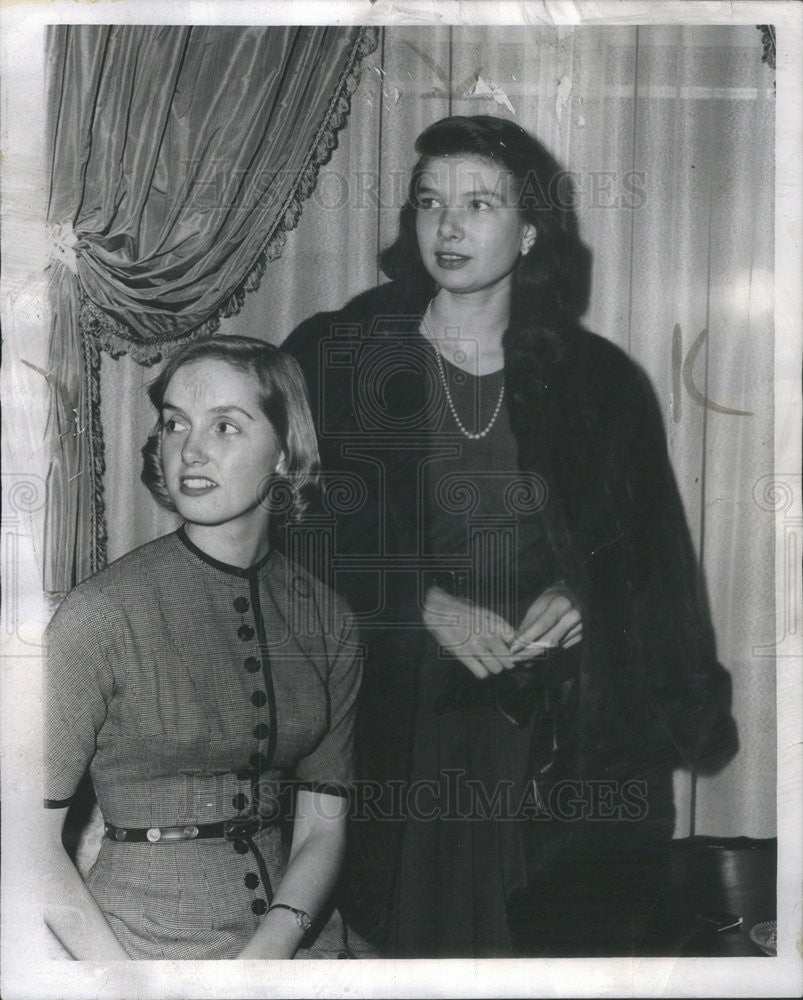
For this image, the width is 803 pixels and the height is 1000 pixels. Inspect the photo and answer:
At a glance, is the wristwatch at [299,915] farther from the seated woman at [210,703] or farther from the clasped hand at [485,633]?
the clasped hand at [485,633]

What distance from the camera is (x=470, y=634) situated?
216cm

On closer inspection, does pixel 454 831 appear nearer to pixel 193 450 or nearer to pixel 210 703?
pixel 210 703

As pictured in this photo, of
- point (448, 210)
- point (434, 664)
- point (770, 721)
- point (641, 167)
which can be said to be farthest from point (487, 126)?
point (770, 721)

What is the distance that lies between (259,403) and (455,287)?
0.52 m

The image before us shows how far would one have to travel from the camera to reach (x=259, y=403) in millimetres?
2162

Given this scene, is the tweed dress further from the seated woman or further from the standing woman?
the standing woman

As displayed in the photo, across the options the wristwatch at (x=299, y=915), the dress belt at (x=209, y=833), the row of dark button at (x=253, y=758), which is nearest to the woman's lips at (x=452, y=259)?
the row of dark button at (x=253, y=758)

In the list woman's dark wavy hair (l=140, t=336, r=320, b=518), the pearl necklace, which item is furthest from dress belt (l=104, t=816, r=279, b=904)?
the pearl necklace

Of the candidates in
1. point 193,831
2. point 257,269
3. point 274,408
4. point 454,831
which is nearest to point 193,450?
point 274,408

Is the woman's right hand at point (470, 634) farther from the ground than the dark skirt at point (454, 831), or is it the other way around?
the woman's right hand at point (470, 634)

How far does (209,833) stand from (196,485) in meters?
0.76

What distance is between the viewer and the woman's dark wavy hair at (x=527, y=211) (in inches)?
86.2

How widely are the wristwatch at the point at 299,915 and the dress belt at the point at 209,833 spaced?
27mm

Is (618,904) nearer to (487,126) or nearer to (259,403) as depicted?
(259,403)
